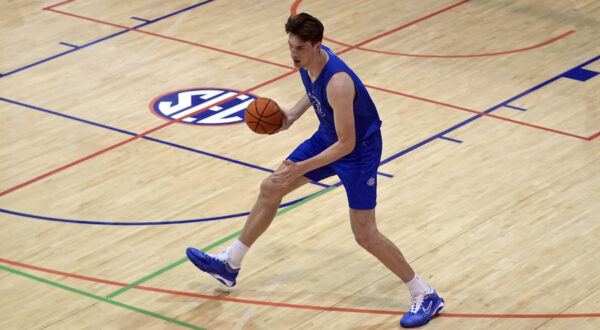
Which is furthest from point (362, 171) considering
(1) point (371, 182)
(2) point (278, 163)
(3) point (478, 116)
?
(3) point (478, 116)

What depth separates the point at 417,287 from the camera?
5.85m

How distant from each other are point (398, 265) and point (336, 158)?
0.76 metres

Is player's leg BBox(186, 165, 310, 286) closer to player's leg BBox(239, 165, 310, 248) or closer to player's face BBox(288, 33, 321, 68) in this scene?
player's leg BBox(239, 165, 310, 248)

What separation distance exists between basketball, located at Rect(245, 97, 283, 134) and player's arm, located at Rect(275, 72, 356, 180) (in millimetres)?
590

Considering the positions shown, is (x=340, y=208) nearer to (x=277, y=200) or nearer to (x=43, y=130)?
(x=277, y=200)

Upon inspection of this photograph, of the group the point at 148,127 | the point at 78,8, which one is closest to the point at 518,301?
the point at 148,127

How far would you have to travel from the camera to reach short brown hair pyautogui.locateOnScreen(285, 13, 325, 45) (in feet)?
17.7

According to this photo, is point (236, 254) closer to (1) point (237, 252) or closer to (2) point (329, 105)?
(1) point (237, 252)

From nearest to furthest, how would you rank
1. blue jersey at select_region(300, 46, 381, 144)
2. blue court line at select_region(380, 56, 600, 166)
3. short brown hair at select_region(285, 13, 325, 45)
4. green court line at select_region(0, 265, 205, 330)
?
short brown hair at select_region(285, 13, 325, 45) < blue jersey at select_region(300, 46, 381, 144) < green court line at select_region(0, 265, 205, 330) < blue court line at select_region(380, 56, 600, 166)

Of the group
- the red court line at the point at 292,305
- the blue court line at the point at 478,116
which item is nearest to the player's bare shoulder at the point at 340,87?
the red court line at the point at 292,305

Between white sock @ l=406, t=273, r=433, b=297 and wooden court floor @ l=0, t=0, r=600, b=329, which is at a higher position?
white sock @ l=406, t=273, r=433, b=297

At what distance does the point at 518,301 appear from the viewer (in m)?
6.04

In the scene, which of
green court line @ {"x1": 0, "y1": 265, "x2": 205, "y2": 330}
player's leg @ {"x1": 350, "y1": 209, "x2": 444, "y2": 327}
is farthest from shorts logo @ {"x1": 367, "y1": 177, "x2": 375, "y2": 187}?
green court line @ {"x1": 0, "y1": 265, "x2": 205, "y2": 330}

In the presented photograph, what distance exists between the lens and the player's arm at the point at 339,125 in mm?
5426
